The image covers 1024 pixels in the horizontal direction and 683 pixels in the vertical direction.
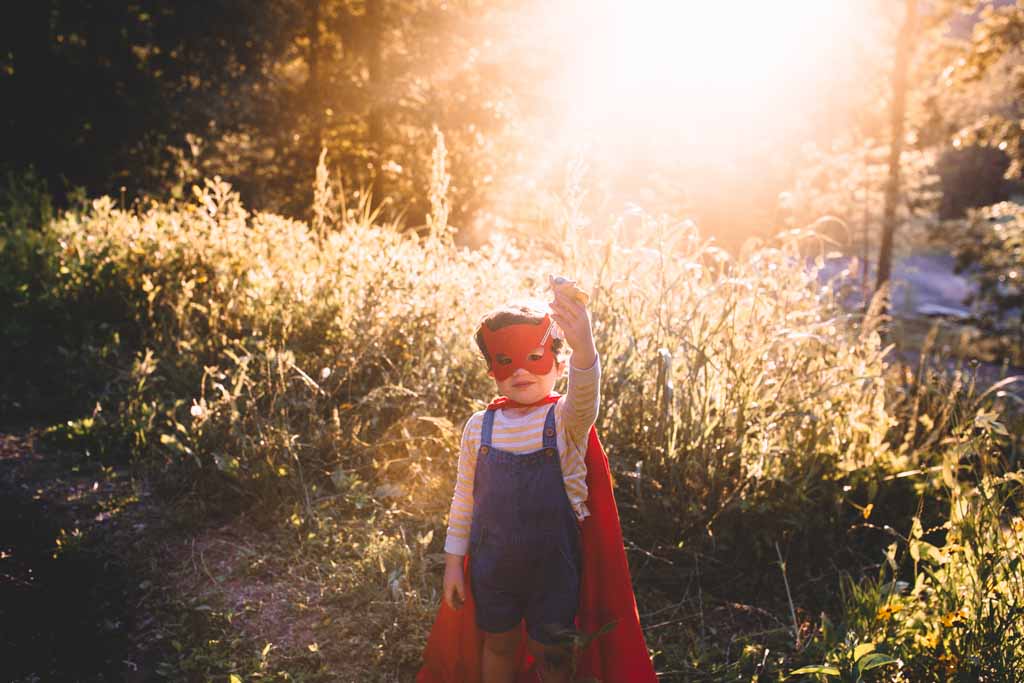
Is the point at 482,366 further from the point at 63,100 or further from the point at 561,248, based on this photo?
the point at 63,100

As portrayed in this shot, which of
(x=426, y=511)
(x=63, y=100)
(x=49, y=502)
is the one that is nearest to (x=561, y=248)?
(x=426, y=511)

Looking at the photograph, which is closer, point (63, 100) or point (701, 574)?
point (701, 574)

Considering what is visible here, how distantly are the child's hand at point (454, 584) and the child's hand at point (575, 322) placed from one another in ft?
2.37

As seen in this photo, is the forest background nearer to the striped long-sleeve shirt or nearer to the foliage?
the striped long-sleeve shirt

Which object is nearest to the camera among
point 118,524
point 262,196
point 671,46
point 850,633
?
point 850,633

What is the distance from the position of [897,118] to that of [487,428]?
16225mm

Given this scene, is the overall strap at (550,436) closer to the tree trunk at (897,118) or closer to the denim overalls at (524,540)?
the denim overalls at (524,540)

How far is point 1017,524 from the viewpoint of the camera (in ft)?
8.11

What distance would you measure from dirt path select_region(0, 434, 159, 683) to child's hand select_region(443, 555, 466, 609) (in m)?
1.12

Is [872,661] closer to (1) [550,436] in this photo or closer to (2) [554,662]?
(2) [554,662]

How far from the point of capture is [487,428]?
2178mm

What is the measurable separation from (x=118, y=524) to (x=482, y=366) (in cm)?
176

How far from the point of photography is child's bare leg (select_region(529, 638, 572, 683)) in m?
2.12

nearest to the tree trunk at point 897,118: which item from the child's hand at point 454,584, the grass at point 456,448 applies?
the grass at point 456,448
